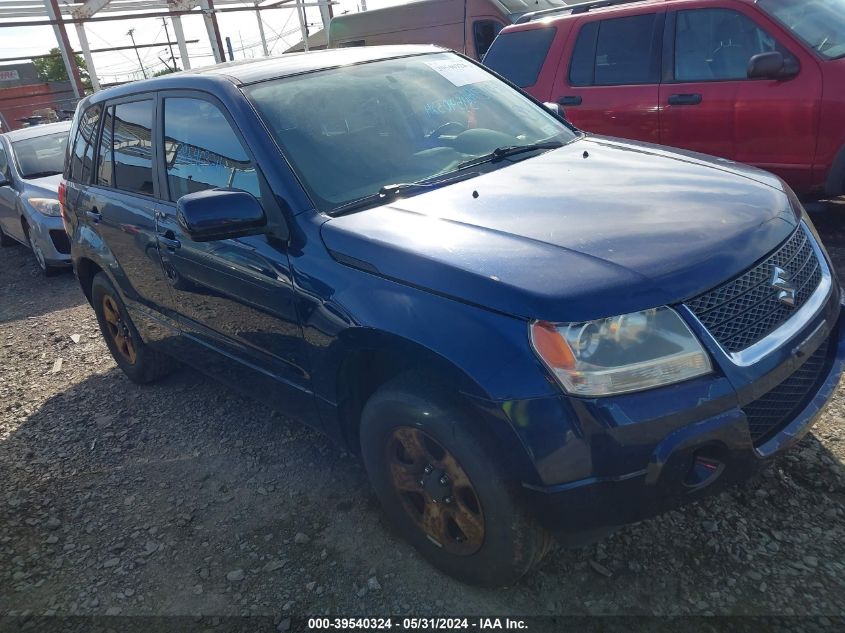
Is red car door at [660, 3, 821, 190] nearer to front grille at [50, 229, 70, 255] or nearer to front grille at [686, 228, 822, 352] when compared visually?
front grille at [686, 228, 822, 352]

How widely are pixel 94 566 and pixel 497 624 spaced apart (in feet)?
5.69

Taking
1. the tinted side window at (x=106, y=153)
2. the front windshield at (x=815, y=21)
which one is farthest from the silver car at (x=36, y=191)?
the front windshield at (x=815, y=21)

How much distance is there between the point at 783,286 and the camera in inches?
86.1

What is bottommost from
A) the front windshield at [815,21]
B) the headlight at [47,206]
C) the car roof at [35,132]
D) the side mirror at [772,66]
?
the headlight at [47,206]

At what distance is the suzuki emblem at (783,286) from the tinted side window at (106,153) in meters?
3.44

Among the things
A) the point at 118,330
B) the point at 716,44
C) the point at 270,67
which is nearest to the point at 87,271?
the point at 118,330

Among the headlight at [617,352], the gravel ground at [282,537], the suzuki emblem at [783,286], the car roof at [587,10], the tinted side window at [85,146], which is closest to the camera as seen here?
the headlight at [617,352]

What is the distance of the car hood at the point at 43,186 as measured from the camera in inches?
294

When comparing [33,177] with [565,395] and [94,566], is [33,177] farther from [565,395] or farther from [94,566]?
[565,395]

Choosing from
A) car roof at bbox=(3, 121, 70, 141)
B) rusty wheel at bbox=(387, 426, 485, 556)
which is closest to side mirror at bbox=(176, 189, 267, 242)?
rusty wheel at bbox=(387, 426, 485, 556)

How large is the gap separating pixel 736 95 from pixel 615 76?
107cm

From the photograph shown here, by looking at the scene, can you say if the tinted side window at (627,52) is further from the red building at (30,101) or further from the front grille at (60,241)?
the red building at (30,101)

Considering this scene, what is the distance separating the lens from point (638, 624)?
2166 millimetres

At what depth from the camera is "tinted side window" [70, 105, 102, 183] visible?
4234 mm
